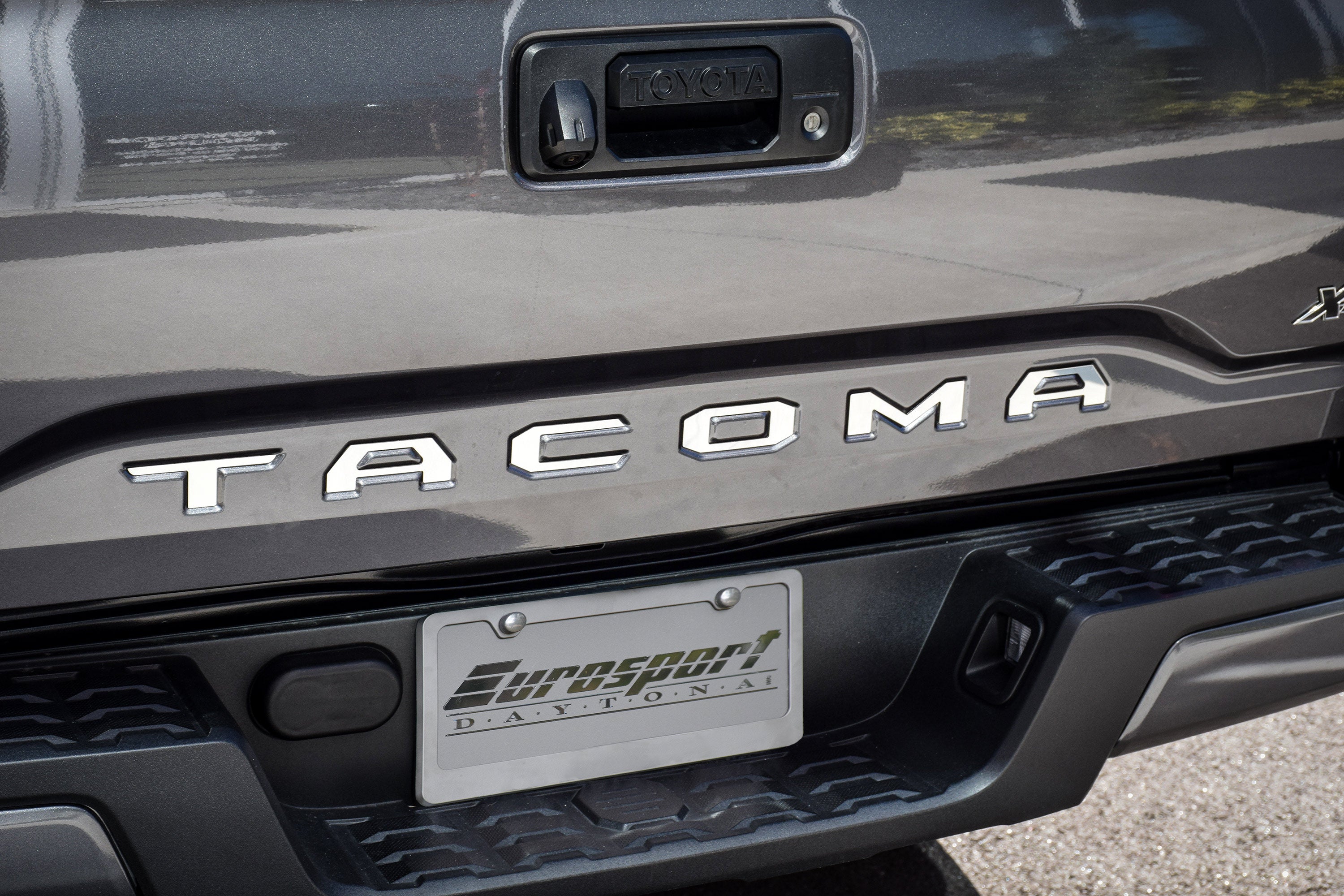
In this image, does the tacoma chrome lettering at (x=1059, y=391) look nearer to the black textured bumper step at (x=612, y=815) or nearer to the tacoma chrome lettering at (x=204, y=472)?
the black textured bumper step at (x=612, y=815)

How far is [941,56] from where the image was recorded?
1.41 m

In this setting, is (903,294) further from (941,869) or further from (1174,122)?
(941,869)

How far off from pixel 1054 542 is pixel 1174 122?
55 centimetres

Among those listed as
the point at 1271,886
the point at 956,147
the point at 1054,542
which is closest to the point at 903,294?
the point at 956,147

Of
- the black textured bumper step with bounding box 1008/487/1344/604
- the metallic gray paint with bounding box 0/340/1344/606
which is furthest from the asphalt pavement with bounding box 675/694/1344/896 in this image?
the metallic gray paint with bounding box 0/340/1344/606

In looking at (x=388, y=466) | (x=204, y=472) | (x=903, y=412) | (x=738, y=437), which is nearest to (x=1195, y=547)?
(x=903, y=412)

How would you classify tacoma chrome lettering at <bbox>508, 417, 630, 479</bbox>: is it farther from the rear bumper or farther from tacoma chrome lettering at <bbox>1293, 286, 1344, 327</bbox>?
tacoma chrome lettering at <bbox>1293, 286, 1344, 327</bbox>

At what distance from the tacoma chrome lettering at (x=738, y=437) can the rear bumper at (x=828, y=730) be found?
25cm

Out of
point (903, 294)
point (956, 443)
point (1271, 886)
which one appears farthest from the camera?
point (1271, 886)

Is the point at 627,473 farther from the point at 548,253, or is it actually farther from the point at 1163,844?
the point at 1163,844

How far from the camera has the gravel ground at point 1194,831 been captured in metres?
2.39

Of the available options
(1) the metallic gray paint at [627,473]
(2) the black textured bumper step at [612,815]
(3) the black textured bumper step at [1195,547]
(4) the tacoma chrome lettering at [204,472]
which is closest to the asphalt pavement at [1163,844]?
(2) the black textured bumper step at [612,815]

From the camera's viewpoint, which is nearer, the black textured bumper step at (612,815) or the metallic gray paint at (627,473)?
the metallic gray paint at (627,473)

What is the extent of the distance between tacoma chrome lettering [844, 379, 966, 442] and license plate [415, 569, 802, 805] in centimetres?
22
